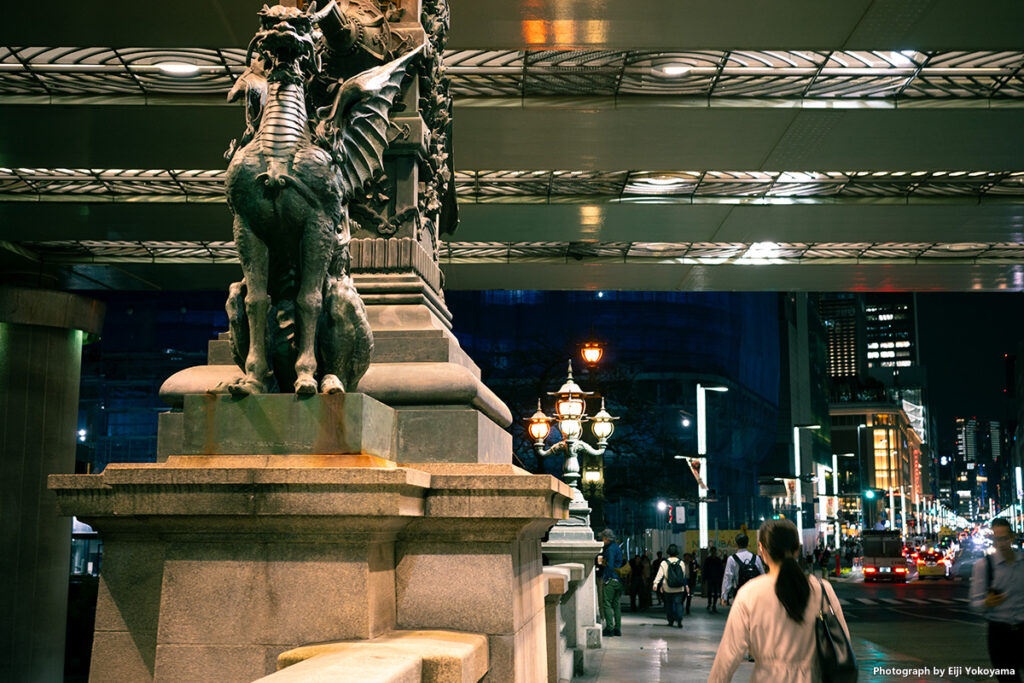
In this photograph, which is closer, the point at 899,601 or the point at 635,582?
the point at 635,582

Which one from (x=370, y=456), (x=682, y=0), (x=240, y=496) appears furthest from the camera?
(x=682, y=0)

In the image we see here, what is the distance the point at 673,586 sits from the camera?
2442cm

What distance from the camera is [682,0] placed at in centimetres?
1343

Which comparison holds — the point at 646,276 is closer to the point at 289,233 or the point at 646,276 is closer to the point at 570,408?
the point at 570,408

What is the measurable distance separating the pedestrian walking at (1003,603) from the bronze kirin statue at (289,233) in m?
6.91

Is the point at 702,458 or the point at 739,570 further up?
the point at 702,458

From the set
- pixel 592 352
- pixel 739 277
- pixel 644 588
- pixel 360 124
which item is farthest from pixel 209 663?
pixel 644 588

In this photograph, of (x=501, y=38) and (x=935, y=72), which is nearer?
(x=501, y=38)

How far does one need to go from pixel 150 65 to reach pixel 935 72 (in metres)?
11.7

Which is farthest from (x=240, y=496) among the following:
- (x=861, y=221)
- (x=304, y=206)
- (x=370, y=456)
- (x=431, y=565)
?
(x=861, y=221)

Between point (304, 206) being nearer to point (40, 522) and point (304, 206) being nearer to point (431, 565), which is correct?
point (431, 565)

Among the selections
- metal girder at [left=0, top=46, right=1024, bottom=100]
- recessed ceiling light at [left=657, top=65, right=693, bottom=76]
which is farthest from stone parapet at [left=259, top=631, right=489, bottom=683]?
recessed ceiling light at [left=657, top=65, right=693, bottom=76]

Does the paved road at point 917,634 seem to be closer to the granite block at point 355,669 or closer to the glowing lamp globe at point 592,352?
the glowing lamp globe at point 592,352

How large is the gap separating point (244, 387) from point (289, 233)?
0.79 m
